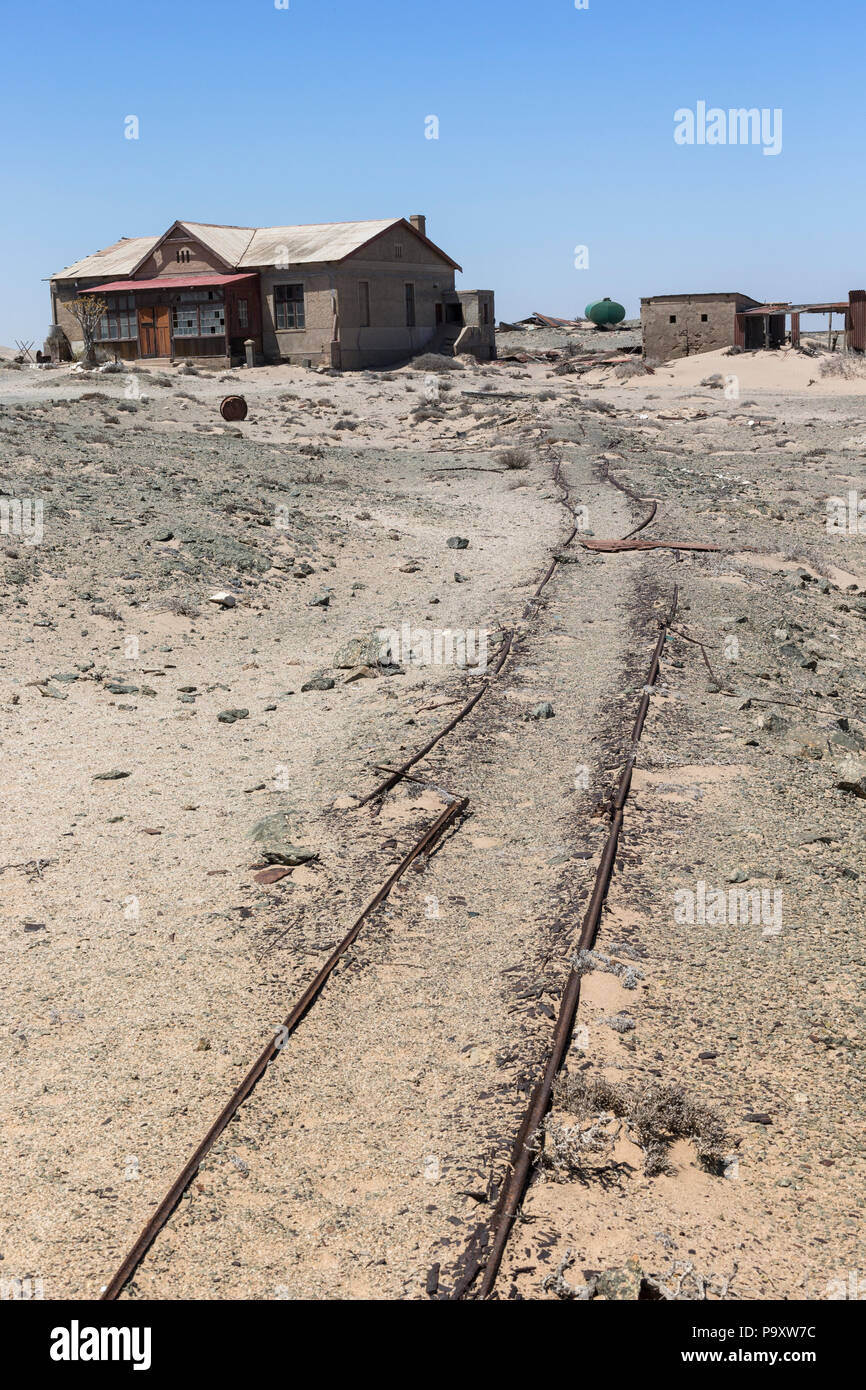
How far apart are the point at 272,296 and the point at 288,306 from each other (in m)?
0.92

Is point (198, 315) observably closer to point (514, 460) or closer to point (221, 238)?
point (221, 238)

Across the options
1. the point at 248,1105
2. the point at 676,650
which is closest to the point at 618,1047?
the point at 248,1105

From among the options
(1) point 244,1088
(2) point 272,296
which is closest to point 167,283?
(2) point 272,296

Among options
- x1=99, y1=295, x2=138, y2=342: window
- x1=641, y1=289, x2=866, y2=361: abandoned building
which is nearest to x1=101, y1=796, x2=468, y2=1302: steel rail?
x1=99, y1=295, x2=138, y2=342: window

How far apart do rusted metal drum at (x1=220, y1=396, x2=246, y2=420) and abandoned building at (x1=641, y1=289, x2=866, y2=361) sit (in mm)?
25999

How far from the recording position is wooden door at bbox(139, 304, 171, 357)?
162 feet

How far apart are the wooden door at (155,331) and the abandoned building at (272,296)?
42mm

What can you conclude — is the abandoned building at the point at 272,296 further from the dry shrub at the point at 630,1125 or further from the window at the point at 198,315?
the dry shrub at the point at 630,1125

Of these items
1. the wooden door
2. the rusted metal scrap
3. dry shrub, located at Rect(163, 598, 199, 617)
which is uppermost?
the wooden door

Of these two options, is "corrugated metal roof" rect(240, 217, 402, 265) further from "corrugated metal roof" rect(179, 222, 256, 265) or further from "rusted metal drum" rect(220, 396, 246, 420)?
"rusted metal drum" rect(220, 396, 246, 420)
